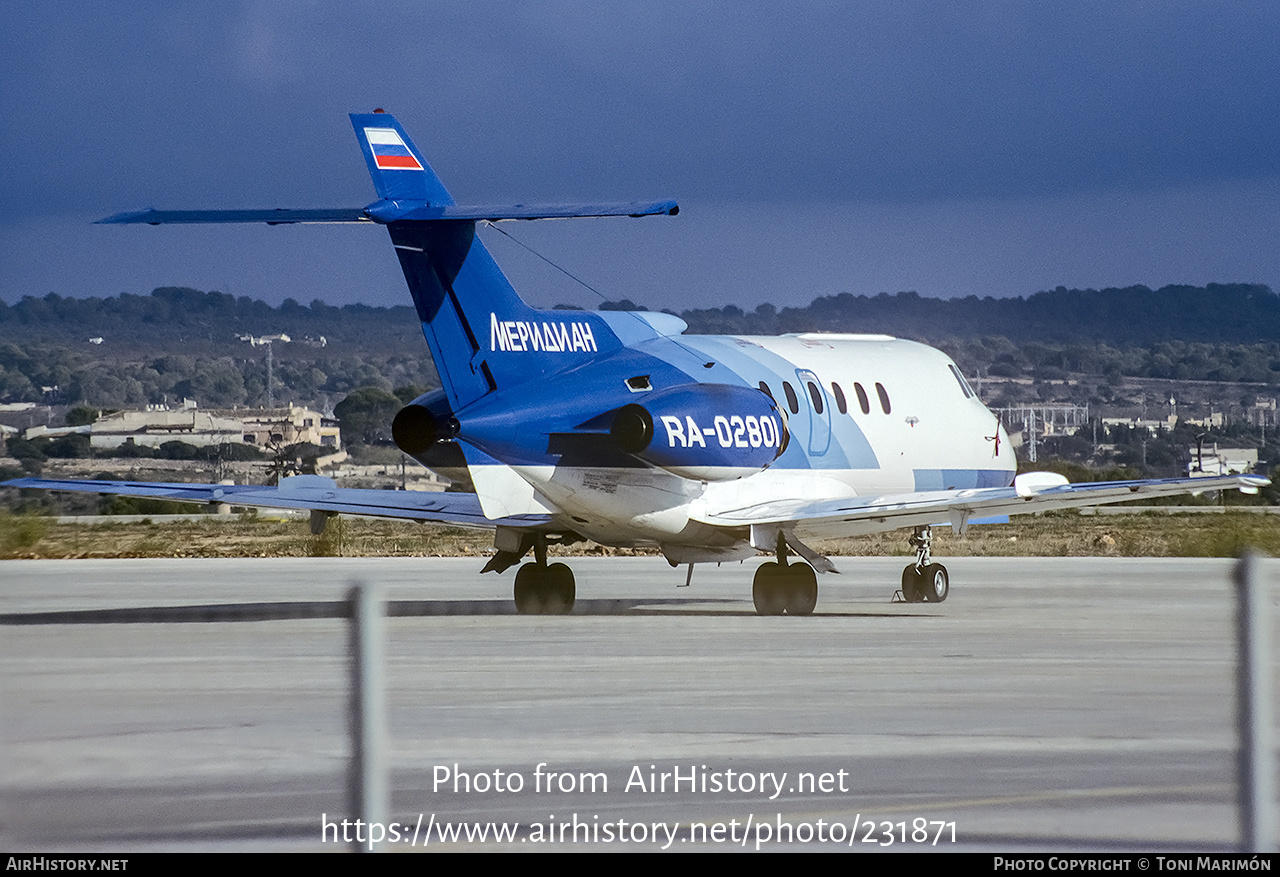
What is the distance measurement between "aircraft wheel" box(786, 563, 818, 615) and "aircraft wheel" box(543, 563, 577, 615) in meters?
2.87

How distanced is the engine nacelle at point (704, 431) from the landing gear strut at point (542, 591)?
2901 millimetres

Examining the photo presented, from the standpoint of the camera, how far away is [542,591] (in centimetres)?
2634

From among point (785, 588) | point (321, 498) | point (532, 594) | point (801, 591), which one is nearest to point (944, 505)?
point (801, 591)

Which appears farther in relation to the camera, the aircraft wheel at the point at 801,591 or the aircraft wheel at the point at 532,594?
the aircraft wheel at the point at 532,594

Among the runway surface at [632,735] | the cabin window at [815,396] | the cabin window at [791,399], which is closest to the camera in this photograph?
the runway surface at [632,735]

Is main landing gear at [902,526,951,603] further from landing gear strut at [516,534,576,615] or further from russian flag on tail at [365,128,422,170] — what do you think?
russian flag on tail at [365,128,422,170]

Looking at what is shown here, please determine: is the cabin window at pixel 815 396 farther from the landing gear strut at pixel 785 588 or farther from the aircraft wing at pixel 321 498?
the aircraft wing at pixel 321 498

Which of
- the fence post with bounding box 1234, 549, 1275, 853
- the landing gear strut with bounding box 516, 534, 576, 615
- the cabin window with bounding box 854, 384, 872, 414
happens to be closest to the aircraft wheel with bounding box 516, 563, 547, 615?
the landing gear strut with bounding box 516, 534, 576, 615

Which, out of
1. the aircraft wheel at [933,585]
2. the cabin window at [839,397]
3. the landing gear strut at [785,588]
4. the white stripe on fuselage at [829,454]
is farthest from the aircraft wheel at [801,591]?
the aircraft wheel at [933,585]

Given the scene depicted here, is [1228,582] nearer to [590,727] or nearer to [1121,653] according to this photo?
[590,727]

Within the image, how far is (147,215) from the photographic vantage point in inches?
869

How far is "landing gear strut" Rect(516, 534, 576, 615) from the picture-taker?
86.4 ft

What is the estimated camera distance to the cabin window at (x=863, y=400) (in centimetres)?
2856

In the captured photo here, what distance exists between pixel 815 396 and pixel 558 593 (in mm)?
4535
